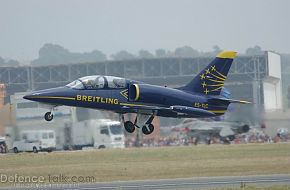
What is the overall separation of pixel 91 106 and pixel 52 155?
2622 cm

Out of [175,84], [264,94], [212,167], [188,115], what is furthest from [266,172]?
[175,84]

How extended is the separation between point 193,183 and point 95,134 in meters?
30.8

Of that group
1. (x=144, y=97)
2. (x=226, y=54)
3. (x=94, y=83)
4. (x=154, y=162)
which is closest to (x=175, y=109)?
(x=144, y=97)

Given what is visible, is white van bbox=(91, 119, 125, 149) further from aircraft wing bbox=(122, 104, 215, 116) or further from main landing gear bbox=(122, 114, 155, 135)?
aircraft wing bbox=(122, 104, 215, 116)

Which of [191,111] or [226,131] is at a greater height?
[191,111]

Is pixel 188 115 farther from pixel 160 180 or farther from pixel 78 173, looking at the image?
pixel 78 173

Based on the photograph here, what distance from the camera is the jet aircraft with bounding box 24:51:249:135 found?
4266cm

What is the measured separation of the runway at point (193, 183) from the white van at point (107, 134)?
2549 centimetres

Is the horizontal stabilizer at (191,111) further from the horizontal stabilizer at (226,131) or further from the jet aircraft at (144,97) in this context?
the horizontal stabilizer at (226,131)

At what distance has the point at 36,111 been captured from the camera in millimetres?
64938

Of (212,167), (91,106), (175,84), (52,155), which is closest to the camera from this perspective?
(91,106)

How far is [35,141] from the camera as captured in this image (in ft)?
238

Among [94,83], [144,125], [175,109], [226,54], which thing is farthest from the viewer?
[226,54]

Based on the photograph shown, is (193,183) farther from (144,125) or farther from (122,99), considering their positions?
(122,99)
